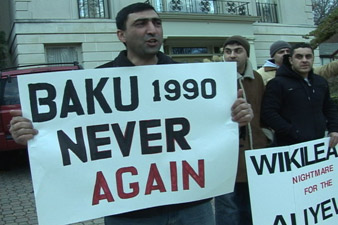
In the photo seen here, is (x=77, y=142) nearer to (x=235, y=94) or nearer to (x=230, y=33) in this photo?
(x=235, y=94)

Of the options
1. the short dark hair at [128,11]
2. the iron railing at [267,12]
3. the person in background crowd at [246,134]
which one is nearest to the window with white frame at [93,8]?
the iron railing at [267,12]

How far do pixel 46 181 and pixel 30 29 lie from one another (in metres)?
12.7

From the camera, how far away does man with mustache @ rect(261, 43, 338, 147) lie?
3.13m

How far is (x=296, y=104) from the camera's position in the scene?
3180 mm

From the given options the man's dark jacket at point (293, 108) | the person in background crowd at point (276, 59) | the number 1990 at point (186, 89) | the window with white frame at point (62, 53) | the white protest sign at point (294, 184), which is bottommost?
the white protest sign at point (294, 184)

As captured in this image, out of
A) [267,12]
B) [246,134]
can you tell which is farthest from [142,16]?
[267,12]

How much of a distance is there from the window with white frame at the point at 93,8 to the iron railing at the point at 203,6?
1.91 meters

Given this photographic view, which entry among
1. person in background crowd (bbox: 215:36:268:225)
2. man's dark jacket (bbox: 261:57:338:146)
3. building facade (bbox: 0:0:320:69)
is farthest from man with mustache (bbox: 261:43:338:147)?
building facade (bbox: 0:0:320:69)

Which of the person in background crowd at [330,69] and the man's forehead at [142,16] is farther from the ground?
the man's forehead at [142,16]

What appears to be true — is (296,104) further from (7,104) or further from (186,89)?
(7,104)

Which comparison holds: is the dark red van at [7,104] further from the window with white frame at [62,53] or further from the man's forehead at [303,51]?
the window with white frame at [62,53]

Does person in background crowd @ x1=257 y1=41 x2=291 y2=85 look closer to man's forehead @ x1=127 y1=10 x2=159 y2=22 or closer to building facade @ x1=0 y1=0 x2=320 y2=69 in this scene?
man's forehead @ x1=127 y1=10 x2=159 y2=22

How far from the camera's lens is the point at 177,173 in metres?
2.16

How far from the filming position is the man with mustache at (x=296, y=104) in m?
3.13
